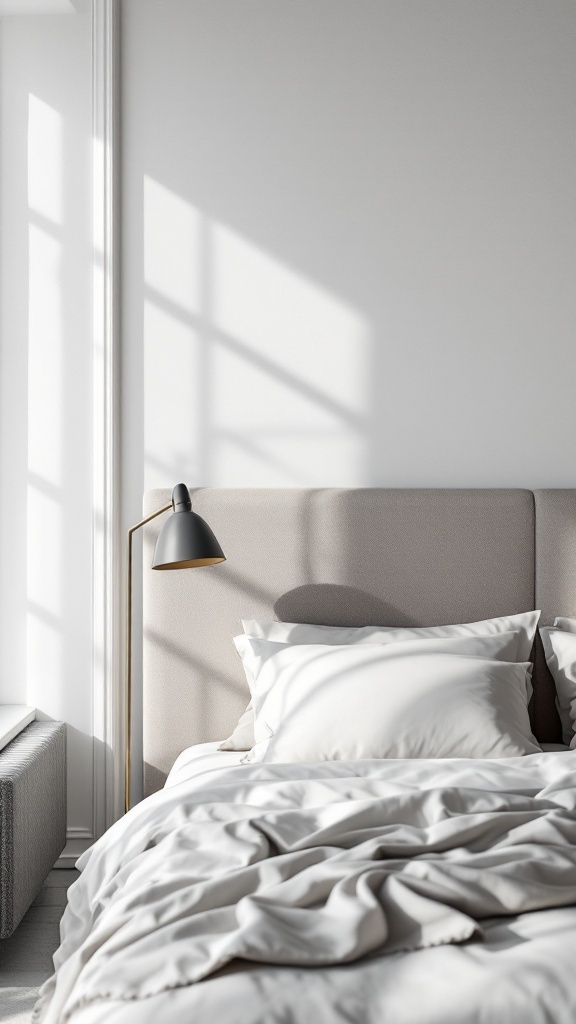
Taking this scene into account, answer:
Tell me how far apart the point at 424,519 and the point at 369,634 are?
0.43 metres

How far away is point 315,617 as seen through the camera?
299 cm

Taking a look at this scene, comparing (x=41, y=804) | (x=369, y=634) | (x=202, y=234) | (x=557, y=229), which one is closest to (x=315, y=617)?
(x=369, y=634)

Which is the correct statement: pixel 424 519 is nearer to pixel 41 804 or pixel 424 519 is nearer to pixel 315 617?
pixel 315 617

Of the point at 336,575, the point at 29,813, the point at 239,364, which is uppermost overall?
the point at 239,364

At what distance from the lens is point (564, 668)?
2.79 meters

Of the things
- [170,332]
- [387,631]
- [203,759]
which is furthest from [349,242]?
[203,759]

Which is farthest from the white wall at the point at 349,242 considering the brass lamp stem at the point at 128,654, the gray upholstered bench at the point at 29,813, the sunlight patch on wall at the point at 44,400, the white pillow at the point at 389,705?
the white pillow at the point at 389,705

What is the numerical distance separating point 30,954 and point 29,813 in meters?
0.37

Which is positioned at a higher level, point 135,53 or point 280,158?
point 135,53

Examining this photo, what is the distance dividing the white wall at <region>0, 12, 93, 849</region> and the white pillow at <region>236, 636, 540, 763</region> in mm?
810

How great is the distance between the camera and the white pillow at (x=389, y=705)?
94.2 inches

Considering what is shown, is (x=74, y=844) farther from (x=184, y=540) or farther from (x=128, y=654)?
(x=184, y=540)

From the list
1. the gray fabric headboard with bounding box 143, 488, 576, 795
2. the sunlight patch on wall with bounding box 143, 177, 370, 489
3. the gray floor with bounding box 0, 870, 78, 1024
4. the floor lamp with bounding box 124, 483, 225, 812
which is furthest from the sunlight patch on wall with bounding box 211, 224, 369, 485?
the gray floor with bounding box 0, 870, 78, 1024

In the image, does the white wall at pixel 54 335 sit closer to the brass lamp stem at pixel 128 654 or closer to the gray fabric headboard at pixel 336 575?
the brass lamp stem at pixel 128 654
